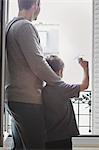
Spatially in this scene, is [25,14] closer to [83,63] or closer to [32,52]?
[32,52]

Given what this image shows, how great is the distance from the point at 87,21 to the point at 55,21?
21cm

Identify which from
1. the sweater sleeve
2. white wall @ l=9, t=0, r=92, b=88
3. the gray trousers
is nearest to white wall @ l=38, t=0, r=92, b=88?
white wall @ l=9, t=0, r=92, b=88

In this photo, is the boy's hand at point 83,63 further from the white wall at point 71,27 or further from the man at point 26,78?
the man at point 26,78

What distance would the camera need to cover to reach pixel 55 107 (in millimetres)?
1729

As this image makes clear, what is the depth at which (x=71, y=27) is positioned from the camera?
5.87 ft

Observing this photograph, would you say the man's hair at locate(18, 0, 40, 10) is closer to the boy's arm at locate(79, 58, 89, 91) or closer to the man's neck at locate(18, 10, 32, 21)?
the man's neck at locate(18, 10, 32, 21)

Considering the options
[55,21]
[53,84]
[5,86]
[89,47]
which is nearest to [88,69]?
[89,47]

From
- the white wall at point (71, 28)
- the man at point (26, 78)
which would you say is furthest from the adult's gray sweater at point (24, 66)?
the white wall at point (71, 28)

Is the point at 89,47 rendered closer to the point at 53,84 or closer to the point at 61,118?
the point at 53,84

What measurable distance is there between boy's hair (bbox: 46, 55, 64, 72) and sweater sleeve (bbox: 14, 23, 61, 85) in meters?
0.03

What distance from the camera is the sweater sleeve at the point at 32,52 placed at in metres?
1.69

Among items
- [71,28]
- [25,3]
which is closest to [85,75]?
[71,28]

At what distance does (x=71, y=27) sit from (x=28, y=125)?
68cm

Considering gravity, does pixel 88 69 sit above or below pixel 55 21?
below
